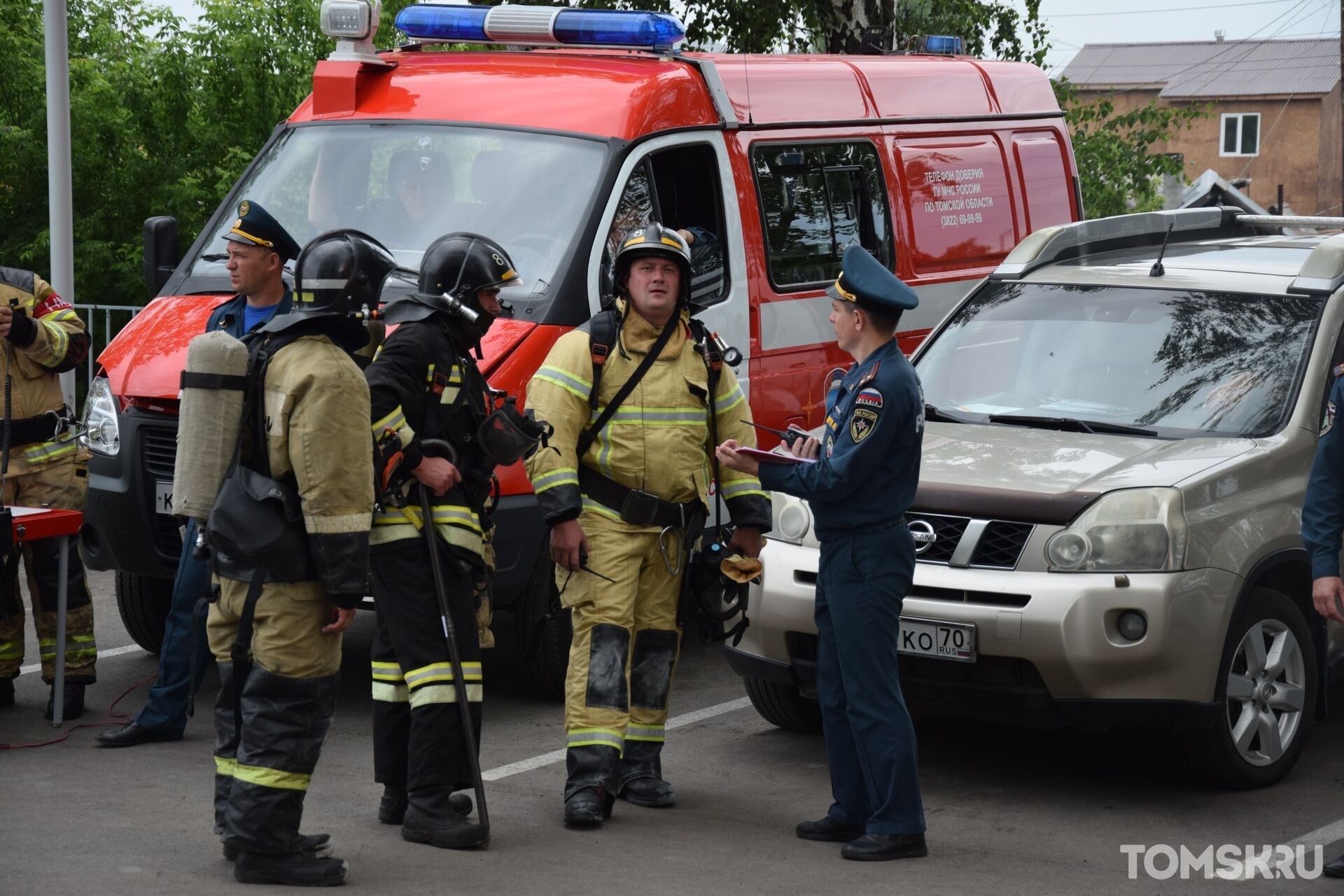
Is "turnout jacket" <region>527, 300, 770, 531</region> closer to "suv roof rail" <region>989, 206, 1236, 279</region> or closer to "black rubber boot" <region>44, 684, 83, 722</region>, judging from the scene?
"suv roof rail" <region>989, 206, 1236, 279</region>

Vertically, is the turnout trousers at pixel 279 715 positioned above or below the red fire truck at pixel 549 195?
below

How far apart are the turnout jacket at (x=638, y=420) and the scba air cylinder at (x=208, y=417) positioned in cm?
107

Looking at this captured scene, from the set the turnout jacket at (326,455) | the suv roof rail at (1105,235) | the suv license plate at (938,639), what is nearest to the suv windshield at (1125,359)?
the suv roof rail at (1105,235)

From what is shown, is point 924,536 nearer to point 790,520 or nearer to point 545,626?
point 790,520

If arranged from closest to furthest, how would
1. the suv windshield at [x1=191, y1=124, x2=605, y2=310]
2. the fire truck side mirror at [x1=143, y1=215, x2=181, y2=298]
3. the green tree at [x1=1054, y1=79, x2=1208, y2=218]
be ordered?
the suv windshield at [x1=191, y1=124, x2=605, y2=310] < the fire truck side mirror at [x1=143, y1=215, x2=181, y2=298] < the green tree at [x1=1054, y1=79, x2=1208, y2=218]

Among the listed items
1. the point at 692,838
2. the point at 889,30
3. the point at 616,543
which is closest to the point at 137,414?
the point at 616,543

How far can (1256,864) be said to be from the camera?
17.1ft

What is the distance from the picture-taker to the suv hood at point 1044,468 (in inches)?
224

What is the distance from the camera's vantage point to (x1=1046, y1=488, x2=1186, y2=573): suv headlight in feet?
18.2

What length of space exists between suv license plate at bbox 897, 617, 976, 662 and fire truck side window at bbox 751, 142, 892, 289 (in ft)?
8.51

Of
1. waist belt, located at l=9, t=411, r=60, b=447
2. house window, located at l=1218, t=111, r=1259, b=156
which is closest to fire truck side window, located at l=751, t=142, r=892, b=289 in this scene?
waist belt, located at l=9, t=411, r=60, b=447

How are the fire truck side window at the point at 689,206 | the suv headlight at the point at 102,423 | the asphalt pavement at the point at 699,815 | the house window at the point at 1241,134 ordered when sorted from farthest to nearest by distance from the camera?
the house window at the point at 1241,134 < the fire truck side window at the point at 689,206 < the suv headlight at the point at 102,423 < the asphalt pavement at the point at 699,815

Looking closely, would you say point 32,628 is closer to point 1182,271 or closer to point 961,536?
point 961,536

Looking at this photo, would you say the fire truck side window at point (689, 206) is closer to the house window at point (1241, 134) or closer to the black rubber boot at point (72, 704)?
the black rubber boot at point (72, 704)
